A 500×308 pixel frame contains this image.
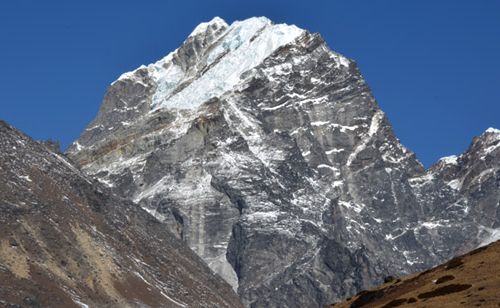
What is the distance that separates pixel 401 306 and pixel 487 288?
10157mm

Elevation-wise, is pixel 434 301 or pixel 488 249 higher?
pixel 488 249

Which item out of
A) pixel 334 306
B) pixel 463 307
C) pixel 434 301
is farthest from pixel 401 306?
pixel 334 306

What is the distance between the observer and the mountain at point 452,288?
4050 inches

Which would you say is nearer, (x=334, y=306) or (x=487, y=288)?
(x=487, y=288)

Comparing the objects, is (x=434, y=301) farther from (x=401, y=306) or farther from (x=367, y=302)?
(x=367, y=302)

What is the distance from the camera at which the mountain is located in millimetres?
102875

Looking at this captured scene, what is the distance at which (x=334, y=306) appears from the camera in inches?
5536

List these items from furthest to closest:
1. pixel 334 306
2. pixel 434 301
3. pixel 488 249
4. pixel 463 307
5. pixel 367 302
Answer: pixel 334 306 < pixel 367 302 < pixel 488 249 < pixel 434 301 < pixel 463 307

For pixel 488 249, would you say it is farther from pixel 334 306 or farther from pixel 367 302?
pixel 334 306

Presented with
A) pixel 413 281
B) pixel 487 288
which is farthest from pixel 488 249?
pixel 487 288

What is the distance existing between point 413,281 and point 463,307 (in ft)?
95.0

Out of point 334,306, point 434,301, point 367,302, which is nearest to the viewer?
point 434,301

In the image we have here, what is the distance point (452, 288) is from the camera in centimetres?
11000

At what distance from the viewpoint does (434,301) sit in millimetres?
107438
